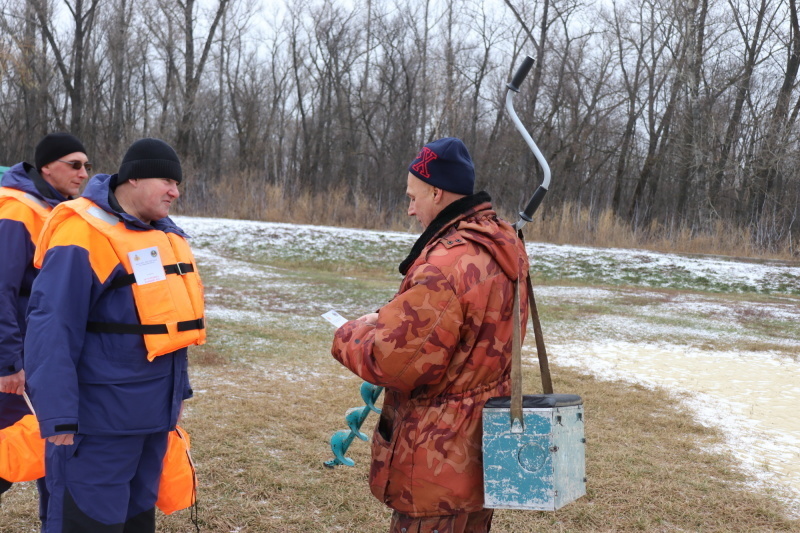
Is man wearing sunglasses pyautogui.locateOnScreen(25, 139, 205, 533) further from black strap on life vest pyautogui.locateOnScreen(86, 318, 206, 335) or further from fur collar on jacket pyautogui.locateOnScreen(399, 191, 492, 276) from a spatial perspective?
fur collar on jacket pyautogui.locateOnScreen(399, 191, 492, 276)

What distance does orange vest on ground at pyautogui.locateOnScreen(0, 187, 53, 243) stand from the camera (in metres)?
3.10

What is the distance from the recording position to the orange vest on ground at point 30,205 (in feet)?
10.2

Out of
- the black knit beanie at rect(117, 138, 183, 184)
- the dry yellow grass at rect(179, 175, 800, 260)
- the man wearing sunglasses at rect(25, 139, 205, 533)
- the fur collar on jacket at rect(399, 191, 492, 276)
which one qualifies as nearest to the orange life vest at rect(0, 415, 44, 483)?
the man wearing sunglasses at rect(25, 139, 205, 533)

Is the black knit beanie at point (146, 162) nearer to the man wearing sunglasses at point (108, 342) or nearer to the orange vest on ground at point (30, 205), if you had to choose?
the man wearing sunglasses at point (108, 342)

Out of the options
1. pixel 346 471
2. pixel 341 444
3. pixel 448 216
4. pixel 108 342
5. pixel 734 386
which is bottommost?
pixel 346 471

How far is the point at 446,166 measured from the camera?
2.22 metres

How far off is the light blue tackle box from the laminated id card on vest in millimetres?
1299

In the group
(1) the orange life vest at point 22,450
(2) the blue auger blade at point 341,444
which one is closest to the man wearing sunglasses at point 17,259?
(1) the orange life vest at point 22,450

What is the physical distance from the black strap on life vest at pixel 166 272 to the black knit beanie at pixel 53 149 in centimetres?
122

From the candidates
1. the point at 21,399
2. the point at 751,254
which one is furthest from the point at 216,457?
the point at 751,254

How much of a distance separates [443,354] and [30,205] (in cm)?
218

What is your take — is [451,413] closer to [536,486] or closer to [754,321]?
[536,486]

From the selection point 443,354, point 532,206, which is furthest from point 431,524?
point 532,206

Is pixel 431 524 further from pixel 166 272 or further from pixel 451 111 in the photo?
pixel 451 111
